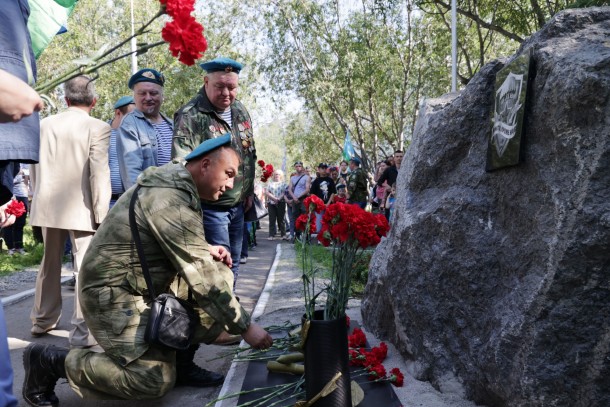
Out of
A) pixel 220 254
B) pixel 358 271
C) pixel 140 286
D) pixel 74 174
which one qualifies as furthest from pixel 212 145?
pixel 358 271

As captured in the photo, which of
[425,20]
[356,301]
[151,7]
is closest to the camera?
[356,301]

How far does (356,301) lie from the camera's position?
20.2 ft

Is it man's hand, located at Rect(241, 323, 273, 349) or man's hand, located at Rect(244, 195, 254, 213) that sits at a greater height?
man's hand, located at Rect(244, 195, 254, 213)

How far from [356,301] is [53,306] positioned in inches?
114

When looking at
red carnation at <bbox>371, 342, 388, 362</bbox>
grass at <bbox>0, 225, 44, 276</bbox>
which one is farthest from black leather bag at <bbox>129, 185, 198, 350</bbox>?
grass at <bbox>0, 225, 44, 276</bbox>

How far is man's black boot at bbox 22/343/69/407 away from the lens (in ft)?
11.3

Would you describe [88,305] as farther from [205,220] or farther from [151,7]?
[151,7]

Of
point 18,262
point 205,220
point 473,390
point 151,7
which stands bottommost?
point 18,262

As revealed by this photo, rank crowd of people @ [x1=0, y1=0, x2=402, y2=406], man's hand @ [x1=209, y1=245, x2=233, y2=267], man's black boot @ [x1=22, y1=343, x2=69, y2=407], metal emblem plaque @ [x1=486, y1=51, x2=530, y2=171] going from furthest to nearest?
man's hand @ [x1=209, y1=245, x2=233, y2=267] < man's black boot @ [x1=22, y1=343, x2=69, y2=407] < metal emblem plaque @ [x1=486, y1=51, x2=530, y2=171] < crowd of people @ [x1=0, y1=0, x2=402, y2=406]

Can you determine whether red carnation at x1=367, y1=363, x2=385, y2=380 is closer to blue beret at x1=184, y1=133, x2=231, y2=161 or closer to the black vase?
the black vase

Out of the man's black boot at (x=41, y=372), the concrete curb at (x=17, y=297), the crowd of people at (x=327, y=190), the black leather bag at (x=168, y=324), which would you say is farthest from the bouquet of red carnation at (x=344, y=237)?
the crowd of people at (x=327, y=190)

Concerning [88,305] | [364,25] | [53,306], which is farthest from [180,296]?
[364,25]

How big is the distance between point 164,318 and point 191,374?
0.81 m

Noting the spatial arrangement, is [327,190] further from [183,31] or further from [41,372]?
[183,31]
